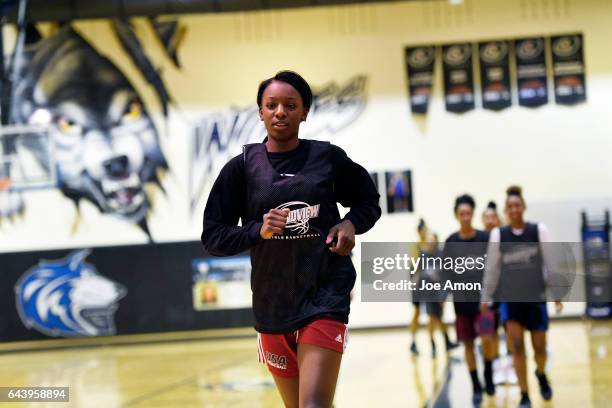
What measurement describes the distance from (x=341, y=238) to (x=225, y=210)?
0.56m

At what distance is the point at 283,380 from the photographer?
388 cm

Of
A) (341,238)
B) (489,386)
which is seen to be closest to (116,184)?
(489,386)

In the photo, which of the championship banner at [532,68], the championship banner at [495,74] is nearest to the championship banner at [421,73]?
the championship banner at [495,74]

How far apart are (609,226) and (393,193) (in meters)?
3.69

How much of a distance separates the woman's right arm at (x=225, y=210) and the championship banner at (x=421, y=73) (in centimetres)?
1200

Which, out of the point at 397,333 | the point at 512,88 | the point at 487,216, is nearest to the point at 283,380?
the point at 487,216

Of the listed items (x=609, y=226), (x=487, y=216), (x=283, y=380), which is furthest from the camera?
(x=609, y=226)

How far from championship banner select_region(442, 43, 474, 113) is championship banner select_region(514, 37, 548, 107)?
0.84 m

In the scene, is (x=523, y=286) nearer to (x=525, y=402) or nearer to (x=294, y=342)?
(x=525, y=402)

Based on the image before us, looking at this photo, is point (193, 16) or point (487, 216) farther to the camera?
point (193, 16)

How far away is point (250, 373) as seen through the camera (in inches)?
424

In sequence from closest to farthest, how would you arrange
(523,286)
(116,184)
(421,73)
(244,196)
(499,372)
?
(244,196) < (523,286) < (499,372) < (421,73) < (116,184)

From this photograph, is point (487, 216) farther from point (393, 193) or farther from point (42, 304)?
point (42, 304)

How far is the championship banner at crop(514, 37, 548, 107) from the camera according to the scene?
15406mm
